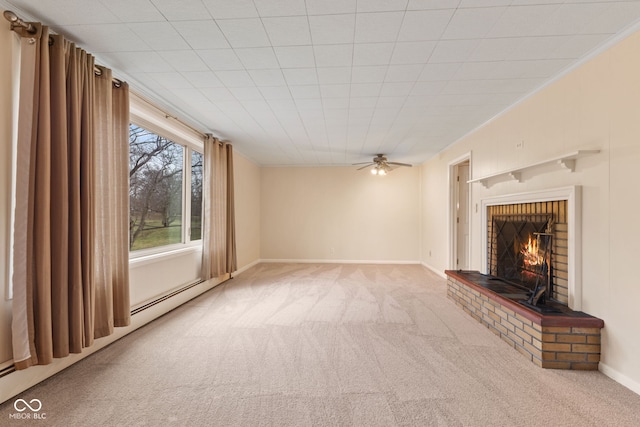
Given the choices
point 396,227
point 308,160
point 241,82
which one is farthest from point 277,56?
point 396,227

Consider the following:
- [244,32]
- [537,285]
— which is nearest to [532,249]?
[537,285]

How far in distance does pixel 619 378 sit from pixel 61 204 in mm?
4162

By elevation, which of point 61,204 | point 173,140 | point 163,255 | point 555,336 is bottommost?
point 555,336

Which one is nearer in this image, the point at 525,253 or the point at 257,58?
the point at 257,58

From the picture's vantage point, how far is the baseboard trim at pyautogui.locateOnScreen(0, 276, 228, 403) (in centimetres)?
187

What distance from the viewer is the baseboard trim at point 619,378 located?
1.96 m

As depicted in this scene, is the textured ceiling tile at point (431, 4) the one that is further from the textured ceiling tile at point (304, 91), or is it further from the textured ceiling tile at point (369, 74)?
the textured ceiling tile at point (304, 91)

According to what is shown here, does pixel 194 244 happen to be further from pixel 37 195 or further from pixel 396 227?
pixel 396 227

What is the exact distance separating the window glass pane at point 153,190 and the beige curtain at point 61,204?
76 centimetres

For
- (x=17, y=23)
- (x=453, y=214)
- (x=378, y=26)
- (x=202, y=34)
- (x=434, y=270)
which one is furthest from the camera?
(x=434, y=270)

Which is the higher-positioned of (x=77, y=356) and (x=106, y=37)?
(x=106, y=37)

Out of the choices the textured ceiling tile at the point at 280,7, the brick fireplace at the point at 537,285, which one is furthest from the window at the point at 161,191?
the brick fireplace at the point at 537,285

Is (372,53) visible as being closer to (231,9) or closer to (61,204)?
(231,9)

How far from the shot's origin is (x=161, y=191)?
12.4 ft
